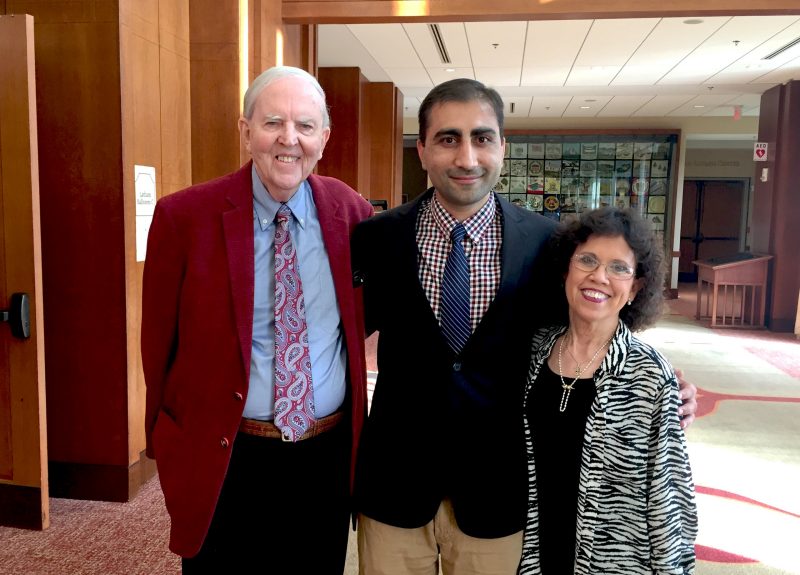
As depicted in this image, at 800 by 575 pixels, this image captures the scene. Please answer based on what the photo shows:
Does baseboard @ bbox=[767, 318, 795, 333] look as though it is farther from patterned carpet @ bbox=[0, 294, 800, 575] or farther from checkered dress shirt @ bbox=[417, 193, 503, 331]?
checkered dress shirt @ bbox=[417, 193, 503, 331]

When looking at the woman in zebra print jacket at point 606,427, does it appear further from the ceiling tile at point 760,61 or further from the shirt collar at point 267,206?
the ceiling tile at point 760,61

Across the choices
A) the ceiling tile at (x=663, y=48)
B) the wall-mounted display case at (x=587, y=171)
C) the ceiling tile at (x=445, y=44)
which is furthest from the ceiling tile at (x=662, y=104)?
the ceiling tile at (x=445, y=44)

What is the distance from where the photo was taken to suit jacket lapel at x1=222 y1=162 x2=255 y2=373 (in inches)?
69.8

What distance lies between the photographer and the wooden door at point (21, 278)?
315cm

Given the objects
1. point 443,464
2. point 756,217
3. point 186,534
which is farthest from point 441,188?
point 756,217

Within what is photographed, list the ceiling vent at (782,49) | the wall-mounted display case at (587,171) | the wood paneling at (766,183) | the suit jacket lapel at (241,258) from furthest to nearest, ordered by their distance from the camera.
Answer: the wall-mounted display case at (587,171) < the wood paneling at (766,183) < the ceiling vent at (782,49) < the suit jacket lapel at (241,258)

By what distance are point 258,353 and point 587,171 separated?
13.8m

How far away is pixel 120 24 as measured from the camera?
3.48m

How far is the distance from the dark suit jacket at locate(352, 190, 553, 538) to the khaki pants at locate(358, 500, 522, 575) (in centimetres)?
5

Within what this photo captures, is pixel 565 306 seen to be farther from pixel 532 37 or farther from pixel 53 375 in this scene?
pixel 532 37

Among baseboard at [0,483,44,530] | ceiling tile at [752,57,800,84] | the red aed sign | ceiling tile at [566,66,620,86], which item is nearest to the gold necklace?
baseboard at [0,483,44,530]

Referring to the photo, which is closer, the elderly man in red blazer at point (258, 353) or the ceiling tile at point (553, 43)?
the elderly man in red blazer at point (258, 353)

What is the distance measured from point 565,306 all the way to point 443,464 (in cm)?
54

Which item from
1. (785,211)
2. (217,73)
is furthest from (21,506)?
(785,211)
